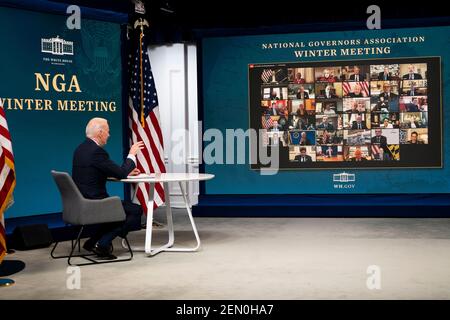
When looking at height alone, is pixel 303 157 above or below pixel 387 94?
below

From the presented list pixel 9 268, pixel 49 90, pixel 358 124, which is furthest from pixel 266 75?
pixel 9 268

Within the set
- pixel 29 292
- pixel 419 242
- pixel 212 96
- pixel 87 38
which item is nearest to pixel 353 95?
pixel 212 96

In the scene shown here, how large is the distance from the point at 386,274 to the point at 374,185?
3.91m

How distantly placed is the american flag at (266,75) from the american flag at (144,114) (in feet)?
6.21

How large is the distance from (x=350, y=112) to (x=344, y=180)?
988 millimetres

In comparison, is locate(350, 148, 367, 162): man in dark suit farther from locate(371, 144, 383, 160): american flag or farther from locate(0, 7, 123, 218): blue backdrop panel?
locate(0, 7, 123, 218): blue backdrop panel

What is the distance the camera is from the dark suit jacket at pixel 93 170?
5.99 meters

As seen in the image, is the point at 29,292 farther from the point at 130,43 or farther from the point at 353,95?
the point at 353,95

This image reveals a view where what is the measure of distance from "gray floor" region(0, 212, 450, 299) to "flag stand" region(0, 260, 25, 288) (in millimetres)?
89

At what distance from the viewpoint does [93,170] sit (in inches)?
237

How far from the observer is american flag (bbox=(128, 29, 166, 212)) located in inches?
322

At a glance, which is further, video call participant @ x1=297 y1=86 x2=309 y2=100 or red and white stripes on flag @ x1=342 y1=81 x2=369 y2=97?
video call participant @ x1=297 y1=86 x2=309 y2=100

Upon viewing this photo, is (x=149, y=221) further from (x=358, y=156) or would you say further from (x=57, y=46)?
(x=358, y=156)

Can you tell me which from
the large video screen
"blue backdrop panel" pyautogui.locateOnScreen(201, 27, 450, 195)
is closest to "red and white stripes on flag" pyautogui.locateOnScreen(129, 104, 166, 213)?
"blue backdrop panel" pyautogui.locateOnScreen(201, 27, 450, 195)
